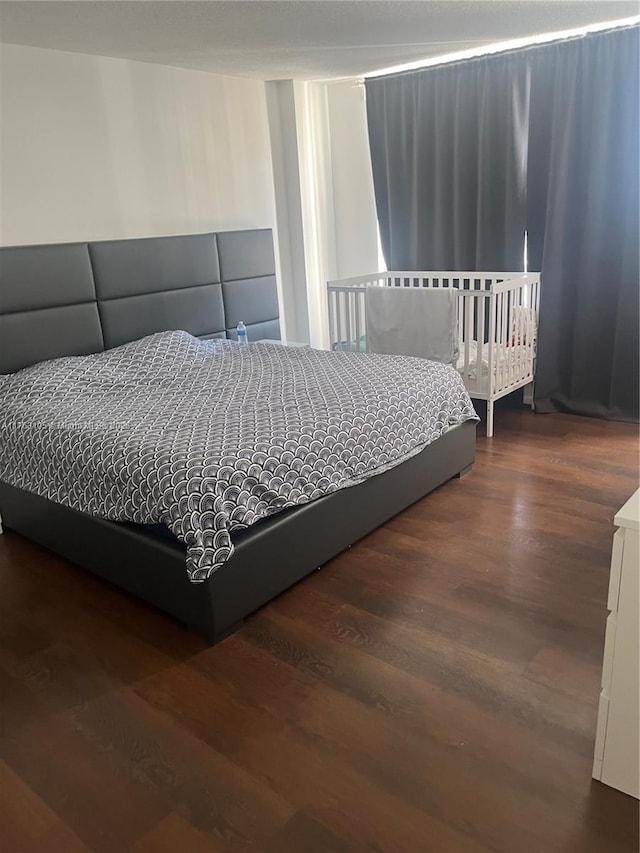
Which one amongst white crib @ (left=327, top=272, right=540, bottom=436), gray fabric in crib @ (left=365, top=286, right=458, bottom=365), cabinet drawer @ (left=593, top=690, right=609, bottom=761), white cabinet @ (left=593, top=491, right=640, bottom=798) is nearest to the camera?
white cabinet @ (left=593, top=491, right=640, bottom=798)

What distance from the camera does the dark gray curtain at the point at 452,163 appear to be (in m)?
4.20

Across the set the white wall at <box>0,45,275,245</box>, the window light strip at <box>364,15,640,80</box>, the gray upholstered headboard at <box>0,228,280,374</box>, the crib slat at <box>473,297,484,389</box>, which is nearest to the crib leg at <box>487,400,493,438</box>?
the crib slat at <box>473,297,484,389</box>

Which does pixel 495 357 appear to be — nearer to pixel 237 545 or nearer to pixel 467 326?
pixel 467 326

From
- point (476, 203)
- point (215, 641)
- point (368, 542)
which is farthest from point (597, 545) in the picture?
point (476, 203)

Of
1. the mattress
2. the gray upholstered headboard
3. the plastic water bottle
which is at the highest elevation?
the gray upholstered headboard

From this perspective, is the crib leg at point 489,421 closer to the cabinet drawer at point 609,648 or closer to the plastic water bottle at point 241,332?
the plastic water bottle at point 241,332

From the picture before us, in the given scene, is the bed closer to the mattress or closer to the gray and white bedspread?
the gray and white bedspread

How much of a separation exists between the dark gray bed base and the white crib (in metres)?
1.10

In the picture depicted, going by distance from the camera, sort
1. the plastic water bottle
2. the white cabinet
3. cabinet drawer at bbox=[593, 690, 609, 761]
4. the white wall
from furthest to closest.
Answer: the plastic water bottle < the white wall < cabinet drawer at bbox=[593, 690, 609, 761] < the white cabinet

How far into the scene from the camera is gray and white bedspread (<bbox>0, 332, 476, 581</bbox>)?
2.16 m

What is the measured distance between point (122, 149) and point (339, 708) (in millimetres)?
3187

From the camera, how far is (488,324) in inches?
161

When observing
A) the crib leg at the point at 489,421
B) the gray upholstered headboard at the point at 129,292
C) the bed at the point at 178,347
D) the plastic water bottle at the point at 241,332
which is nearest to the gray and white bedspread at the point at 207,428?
the bed at the point at 178,347

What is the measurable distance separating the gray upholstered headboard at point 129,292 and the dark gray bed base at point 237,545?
867mm
